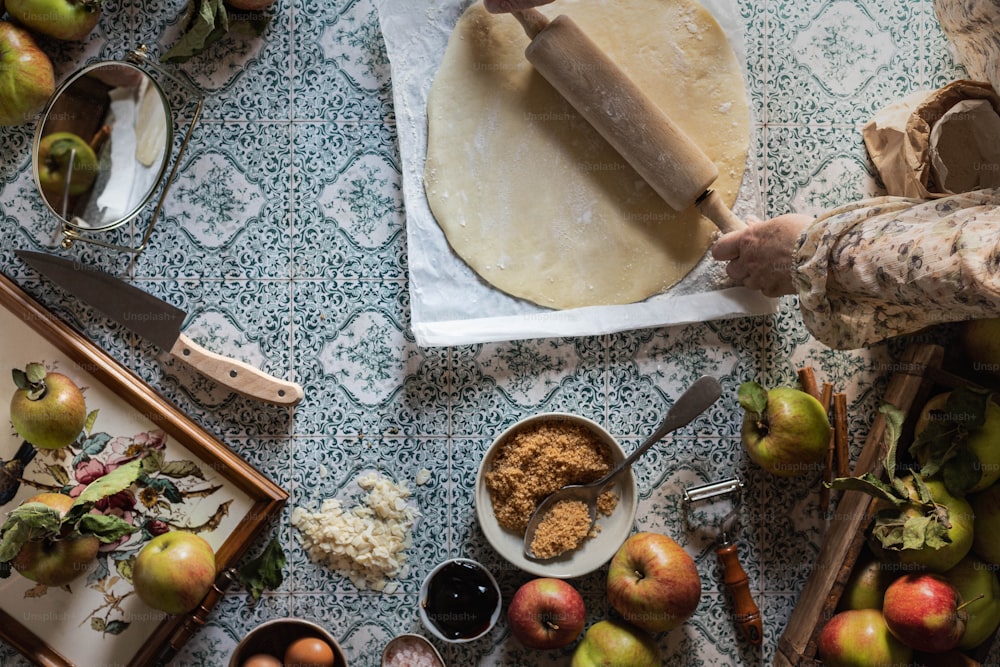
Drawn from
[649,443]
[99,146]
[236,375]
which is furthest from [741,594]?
[99,146]

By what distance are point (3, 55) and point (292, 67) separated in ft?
1.49

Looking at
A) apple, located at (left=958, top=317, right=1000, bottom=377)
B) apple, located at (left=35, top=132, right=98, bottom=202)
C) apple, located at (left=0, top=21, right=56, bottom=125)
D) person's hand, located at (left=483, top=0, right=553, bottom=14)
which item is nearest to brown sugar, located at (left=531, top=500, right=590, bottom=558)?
apple, located at (left=958, top=317, right=1000, bottom=377)

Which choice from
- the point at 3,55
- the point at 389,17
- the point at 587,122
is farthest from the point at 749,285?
the point at 3,55

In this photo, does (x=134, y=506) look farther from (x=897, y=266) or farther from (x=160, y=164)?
(x=897, y=266)

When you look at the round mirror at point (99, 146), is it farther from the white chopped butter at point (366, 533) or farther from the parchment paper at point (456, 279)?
the white chopped butter at point (366, 533)

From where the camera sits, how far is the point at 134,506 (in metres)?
1.26

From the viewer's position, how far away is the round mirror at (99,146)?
1.24 m

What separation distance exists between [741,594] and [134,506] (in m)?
1.01

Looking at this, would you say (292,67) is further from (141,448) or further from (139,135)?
(141,448)

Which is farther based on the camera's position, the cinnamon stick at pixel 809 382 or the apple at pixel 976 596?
the cinnamon stick at pixel 809 382

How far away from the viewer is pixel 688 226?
127 centimetres

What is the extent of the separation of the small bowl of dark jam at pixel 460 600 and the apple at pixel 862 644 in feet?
1.65

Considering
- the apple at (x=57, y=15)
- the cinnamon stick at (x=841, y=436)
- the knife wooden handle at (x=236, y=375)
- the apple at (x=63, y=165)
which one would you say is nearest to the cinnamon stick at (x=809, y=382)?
the cinnamon stick at (x=841, y=436)

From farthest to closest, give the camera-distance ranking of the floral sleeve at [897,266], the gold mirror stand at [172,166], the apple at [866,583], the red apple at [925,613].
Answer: the gold mirror stand at [172,166], the apple at [866,583], the red apple at [925,613], the floral sleeve at [897,266]
